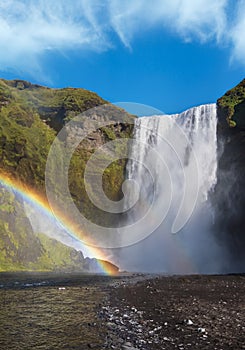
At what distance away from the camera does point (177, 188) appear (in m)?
45.9

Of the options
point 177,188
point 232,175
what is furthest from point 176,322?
point 177,188

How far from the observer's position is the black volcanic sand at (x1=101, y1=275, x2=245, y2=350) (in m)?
6.49

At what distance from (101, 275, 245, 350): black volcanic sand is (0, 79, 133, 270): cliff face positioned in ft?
73.1

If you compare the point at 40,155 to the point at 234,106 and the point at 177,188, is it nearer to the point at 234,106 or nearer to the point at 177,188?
the point at 177,188

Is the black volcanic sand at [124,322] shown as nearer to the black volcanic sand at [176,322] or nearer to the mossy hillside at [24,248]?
the black volcanic sand at [176,322]

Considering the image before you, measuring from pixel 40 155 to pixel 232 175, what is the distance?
28.0 meters

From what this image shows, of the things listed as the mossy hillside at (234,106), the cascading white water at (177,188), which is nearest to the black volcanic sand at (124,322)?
the cascading white water at (177,188)

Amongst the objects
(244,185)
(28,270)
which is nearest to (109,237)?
(28,270)

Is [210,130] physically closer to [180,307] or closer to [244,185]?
[244,185]

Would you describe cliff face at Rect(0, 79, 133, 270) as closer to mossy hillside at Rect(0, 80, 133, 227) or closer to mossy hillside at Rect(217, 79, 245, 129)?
mossy hillside at Rect(0, 80, 133, 227)

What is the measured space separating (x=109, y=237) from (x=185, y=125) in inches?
879

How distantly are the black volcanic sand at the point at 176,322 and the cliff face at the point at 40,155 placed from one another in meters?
22.3

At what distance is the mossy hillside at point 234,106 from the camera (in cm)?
3616

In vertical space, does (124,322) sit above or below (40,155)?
below
